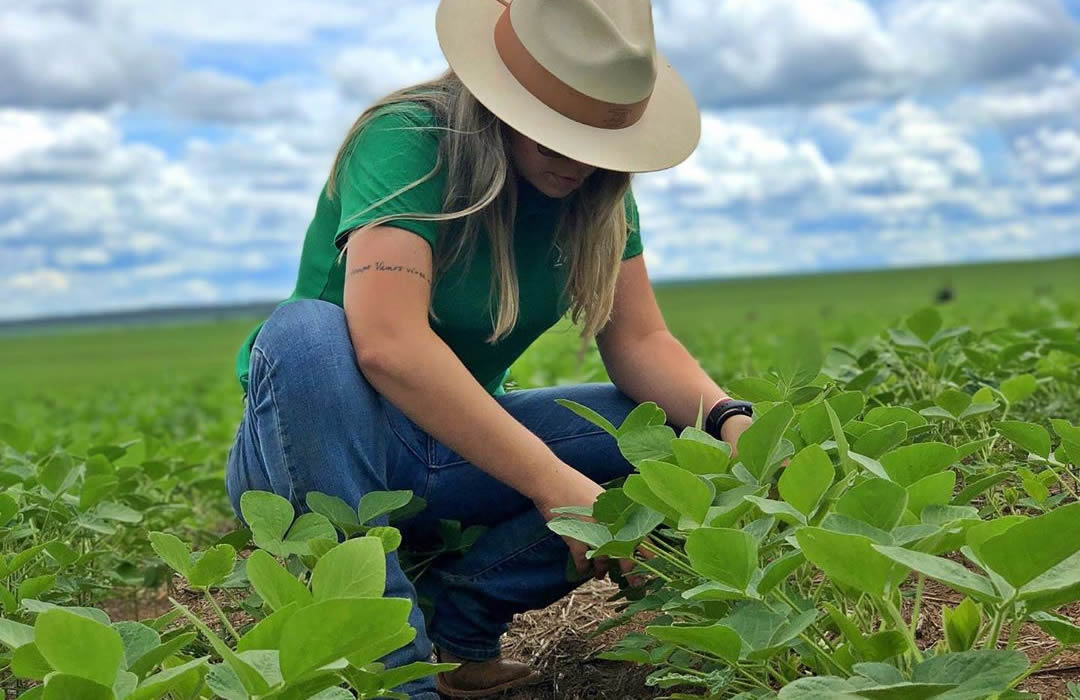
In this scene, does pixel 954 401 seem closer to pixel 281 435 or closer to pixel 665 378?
pixel 665 378

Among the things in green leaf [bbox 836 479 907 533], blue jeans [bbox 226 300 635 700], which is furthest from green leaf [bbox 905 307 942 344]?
green leaf [bbox 836 479 907 533]

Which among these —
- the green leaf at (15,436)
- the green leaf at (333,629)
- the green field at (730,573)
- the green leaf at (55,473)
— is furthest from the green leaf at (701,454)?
the green leaf at (15,436)

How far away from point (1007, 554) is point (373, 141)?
135 cm

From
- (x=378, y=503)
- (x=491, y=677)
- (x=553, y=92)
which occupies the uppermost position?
(x=553, y=92)

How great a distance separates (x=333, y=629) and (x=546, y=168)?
1.19 metres

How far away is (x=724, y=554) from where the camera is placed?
1.16m

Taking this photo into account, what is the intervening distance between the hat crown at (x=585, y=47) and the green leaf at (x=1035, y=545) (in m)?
1.14

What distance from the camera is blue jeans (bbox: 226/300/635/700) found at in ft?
6.12

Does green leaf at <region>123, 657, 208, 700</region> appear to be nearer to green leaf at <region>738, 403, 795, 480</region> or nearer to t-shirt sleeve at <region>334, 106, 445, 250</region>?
green leaf at <region>738, 403, 795, 480</region>

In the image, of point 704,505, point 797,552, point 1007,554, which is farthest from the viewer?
point 704,505

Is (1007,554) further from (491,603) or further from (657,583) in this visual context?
(491,603)

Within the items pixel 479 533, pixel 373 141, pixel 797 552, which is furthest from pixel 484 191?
pixel 797 552

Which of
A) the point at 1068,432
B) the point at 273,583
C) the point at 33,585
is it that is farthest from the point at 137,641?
the point at 1068,432

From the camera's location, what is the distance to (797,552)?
1.19 metres
